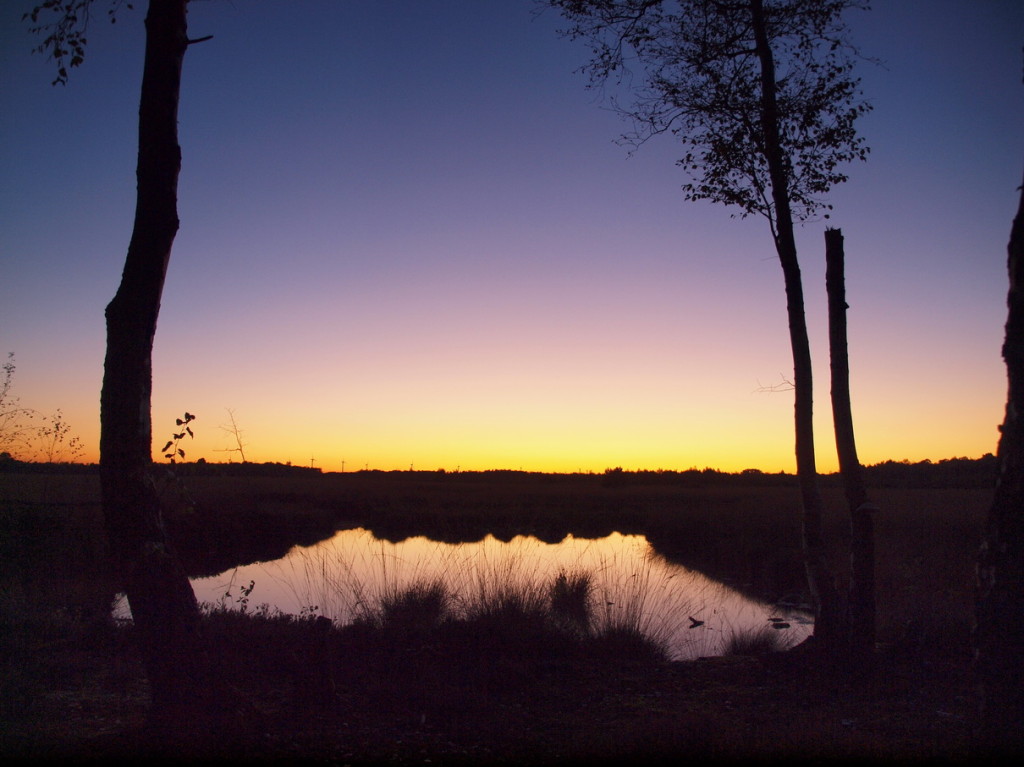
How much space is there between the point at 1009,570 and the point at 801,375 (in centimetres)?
408

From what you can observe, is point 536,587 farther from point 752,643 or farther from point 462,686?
point 462,686

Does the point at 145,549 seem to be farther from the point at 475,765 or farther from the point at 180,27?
the point at 180,27

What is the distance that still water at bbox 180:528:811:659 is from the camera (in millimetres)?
10289

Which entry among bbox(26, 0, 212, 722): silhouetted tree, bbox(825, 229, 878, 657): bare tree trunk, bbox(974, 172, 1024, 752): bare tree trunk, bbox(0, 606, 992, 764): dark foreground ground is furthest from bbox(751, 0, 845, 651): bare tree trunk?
bbox(26, 0, 212, 722): silhouetted tree

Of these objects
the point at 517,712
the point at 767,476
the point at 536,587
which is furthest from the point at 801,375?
the point at 767,476

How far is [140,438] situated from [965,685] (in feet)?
24.4

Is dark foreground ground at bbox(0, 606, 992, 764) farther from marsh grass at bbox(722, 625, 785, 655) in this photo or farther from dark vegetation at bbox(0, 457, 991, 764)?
marsh grass at bbox(722, 625, 785, 655)

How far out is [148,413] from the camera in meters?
5.21

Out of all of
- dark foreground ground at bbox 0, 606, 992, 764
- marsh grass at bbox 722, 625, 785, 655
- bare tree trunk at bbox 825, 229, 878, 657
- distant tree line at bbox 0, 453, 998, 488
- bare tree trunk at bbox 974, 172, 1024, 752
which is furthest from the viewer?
distant tree line at bbox 0, 453, 998, 488

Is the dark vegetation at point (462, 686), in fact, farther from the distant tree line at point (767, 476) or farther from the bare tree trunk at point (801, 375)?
the distant tree line at point (767, 476)

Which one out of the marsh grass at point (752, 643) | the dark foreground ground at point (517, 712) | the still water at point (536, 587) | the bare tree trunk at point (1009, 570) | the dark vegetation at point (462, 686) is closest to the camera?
the bare tree trunk at point (1009, 570)

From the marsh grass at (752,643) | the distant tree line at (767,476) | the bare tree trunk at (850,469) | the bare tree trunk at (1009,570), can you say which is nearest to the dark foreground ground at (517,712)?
the bare tree trunk at (1009,570)

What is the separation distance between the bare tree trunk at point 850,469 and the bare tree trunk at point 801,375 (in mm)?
262

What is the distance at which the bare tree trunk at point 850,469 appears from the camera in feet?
24.5
